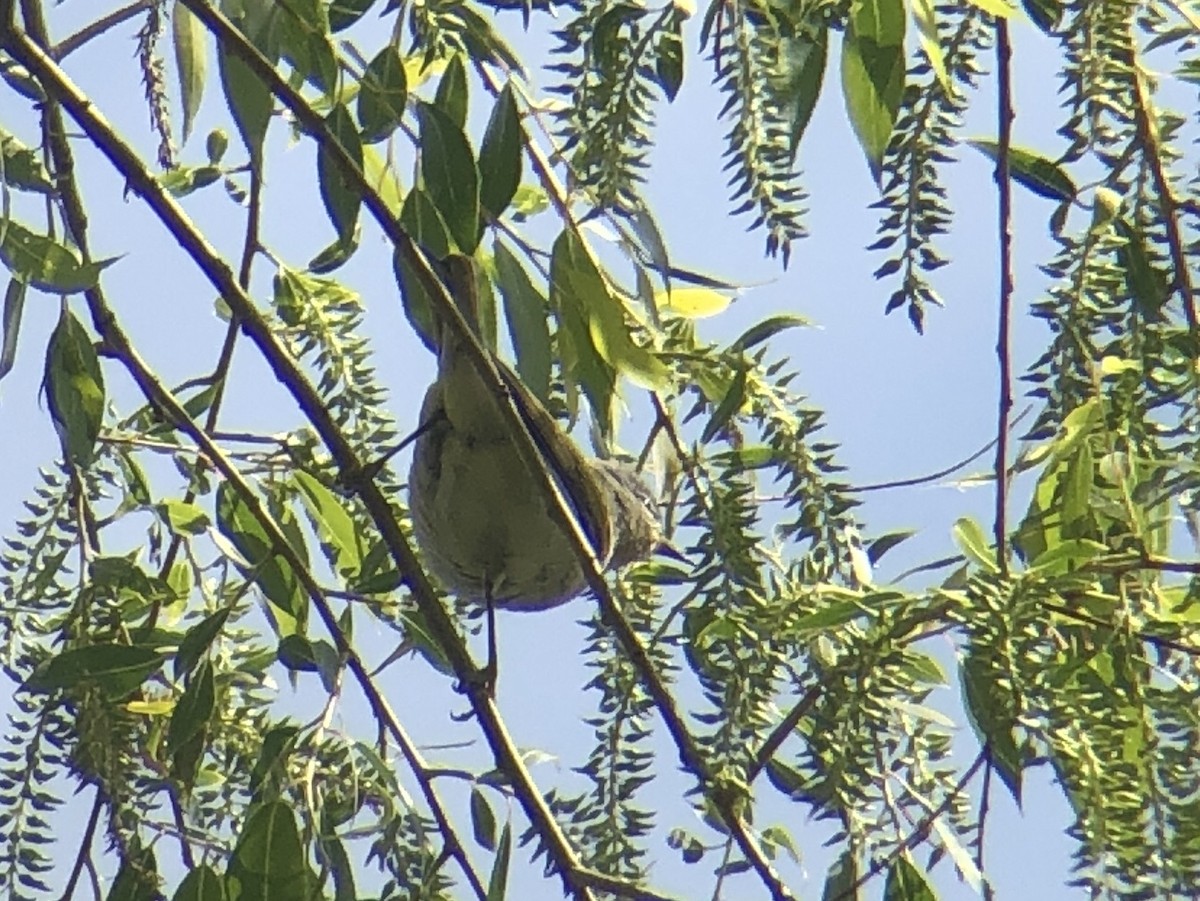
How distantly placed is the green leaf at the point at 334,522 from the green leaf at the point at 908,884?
0.76 m

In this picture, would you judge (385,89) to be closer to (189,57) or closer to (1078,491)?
(189,57)

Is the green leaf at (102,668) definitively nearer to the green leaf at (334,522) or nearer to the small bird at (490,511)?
the green leaf at (334,522)

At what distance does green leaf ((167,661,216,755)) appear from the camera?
5.30ft

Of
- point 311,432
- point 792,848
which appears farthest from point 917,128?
point 311,432

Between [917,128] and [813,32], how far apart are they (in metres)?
0.13

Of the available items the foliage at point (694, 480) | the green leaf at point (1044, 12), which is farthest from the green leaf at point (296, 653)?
the green leaf at point (1044, 12)

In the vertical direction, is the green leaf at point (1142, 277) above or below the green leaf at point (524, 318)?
below

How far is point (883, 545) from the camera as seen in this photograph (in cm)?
157

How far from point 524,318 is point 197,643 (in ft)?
1.37

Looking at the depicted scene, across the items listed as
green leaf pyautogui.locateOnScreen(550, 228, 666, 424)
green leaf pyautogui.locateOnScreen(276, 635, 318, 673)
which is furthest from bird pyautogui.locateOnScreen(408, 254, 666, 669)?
green leaf pyautogui.locateOnScreen(550, 228, 666, 424)

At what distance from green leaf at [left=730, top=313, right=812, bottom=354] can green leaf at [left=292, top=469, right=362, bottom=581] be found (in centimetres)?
51

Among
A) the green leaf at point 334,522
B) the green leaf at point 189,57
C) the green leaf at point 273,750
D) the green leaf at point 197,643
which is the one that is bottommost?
the green leaf at point 273,750

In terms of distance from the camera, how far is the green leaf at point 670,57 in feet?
4.71

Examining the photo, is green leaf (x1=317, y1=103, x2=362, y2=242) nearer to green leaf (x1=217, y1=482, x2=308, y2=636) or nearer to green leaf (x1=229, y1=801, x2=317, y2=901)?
green leaf (x1=217, y1=482, x2=308, y2=636)
